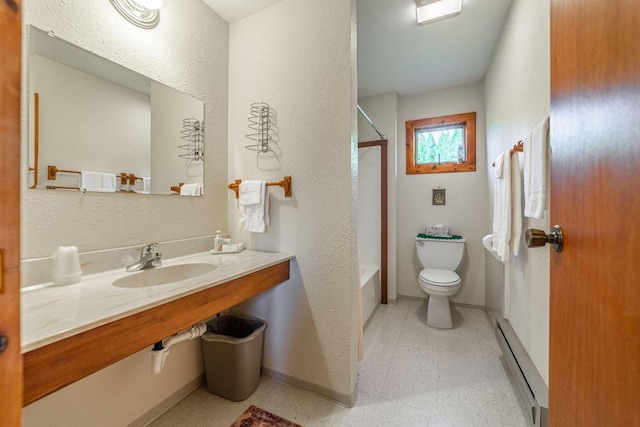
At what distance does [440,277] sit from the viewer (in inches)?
93.9

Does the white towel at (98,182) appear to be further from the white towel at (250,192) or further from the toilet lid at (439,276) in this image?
the toilet lid at (439,276)

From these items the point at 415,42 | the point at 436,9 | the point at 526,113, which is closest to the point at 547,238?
the point at 526,113

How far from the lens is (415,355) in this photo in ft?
6.31

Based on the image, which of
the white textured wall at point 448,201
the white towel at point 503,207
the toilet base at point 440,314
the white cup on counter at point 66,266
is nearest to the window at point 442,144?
the white textured wall at point 448,201

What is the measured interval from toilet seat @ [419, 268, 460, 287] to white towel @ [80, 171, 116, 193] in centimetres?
243

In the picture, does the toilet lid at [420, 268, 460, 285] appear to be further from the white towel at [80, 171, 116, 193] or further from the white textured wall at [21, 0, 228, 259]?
the white towel at [80, 171, 116, 193]

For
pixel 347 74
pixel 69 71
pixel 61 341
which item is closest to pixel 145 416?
pixel 61 341

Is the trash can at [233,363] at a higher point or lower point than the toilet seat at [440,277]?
lower

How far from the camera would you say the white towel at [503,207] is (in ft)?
5.33

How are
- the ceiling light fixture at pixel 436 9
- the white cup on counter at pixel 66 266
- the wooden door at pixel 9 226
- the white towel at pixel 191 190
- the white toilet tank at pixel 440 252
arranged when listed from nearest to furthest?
the wooden door at pixel 9 226 → the white cup on counter at pixel 66 266 → the white towel at pixel 191 190 → the ceiling light fixture at pixel 436 9 → the white toilet tank at pixel 440 252

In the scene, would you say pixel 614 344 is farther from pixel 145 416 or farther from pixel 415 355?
pixel 145 416

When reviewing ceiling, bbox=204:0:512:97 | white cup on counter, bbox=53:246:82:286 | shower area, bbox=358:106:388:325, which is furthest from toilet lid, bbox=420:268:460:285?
white cup on counter, bbox=53:246:82:286

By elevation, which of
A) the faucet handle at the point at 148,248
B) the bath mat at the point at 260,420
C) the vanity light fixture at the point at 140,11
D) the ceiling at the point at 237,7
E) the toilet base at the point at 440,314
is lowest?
the bath mat at the point at 260,420

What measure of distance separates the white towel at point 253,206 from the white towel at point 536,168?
4.85 ft
